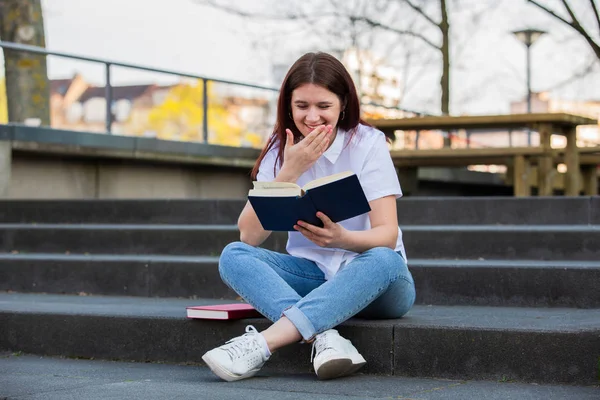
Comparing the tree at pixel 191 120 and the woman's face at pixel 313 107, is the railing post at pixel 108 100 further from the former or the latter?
the woman's face at pixel 313 107

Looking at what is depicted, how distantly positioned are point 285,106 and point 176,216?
3.56 meters

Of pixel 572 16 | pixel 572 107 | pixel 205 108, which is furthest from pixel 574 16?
pixel 572 107

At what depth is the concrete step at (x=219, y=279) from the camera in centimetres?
484

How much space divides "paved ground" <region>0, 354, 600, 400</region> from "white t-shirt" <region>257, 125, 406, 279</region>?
1.86ft

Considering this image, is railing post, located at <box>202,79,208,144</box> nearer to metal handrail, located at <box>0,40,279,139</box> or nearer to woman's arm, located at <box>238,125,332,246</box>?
metal handrail, located at <box>0,40,279,139</box>

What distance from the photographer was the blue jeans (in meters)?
3.68

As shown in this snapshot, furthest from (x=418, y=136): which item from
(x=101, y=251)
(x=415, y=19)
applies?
(x=101, y=251)

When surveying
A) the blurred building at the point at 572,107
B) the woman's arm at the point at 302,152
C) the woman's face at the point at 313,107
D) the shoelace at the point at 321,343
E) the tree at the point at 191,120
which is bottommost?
the shoelace at the point at 321,343

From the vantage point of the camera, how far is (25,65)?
937 cm

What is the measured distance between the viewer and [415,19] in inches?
727

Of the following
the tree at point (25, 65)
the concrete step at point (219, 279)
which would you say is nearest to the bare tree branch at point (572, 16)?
the tree at point (25, 65)

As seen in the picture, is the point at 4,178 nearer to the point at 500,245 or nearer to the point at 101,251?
the point at 101,251

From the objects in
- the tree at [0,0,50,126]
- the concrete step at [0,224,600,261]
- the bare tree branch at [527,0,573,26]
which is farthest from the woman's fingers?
the bare tree branch at [527,0,573,26]

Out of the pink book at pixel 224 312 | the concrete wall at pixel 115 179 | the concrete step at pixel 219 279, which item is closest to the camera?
the pink book at pixel 224 312
